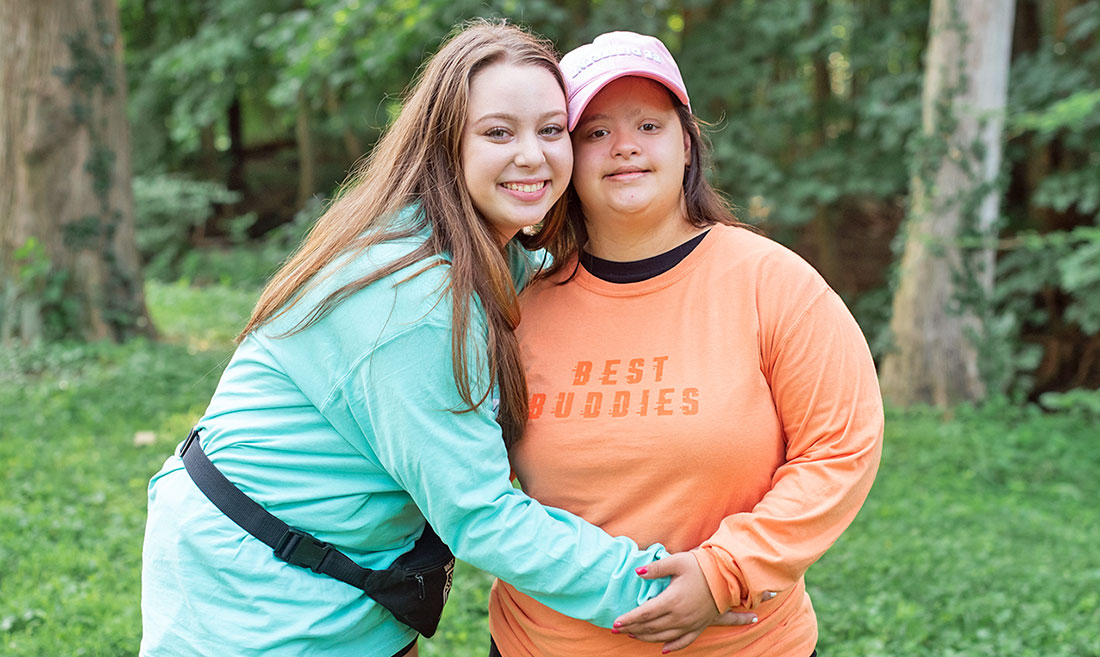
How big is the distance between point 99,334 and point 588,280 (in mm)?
7079

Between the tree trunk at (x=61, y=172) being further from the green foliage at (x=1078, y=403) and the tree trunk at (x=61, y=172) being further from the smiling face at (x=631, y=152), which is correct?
the green foliage at (x=1078, y=403)

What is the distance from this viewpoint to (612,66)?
2.08m

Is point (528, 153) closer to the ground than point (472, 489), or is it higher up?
higher up

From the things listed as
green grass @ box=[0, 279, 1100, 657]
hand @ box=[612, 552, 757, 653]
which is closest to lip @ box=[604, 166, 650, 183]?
hand @ box=[612, 552, 757, 653]

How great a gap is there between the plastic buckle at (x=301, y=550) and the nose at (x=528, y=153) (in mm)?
887

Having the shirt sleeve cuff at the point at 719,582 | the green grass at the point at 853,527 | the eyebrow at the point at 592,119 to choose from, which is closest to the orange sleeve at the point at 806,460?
the shirt sleeve cuff at the point at 719,582

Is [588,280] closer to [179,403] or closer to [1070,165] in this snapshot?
[179,403]

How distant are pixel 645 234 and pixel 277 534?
104 centimetres

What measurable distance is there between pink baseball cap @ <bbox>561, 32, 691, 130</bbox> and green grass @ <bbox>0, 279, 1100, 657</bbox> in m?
1.33

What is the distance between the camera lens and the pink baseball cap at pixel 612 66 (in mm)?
2068

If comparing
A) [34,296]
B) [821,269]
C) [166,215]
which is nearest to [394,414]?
[34,296]

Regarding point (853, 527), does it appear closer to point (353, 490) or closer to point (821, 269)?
point (353, 490)

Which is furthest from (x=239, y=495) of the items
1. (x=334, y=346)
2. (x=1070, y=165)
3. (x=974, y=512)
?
(x=1070, y=165)

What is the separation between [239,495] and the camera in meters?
1.91
